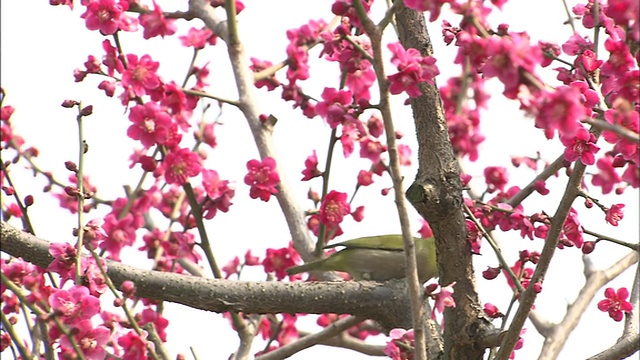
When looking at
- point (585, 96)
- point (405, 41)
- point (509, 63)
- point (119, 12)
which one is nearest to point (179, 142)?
point (119, 12)

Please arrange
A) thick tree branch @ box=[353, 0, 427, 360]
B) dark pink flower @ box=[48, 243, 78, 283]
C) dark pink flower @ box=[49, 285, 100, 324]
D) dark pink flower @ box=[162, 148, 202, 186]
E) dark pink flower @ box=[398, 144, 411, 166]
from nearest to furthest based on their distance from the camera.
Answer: thick tree branch @ box=[353, 0, 427, 360]
dark pink flower @ box=[49, 285, 100, 324]
dark pink flower @ box=[48, 243, 78, 283]
dark pink flower @ box=[162, 148, 202, 186]
dark pink flower @ box=[398, 144, 411, 166]

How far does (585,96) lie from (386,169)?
1.55 metres

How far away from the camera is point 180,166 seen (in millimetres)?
3191

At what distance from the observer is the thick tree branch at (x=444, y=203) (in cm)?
243

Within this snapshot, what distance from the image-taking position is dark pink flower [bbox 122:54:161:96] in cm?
303

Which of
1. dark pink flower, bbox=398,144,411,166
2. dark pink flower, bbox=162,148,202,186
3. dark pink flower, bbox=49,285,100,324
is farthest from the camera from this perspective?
dark pink flower, bbox=398,144,411,166

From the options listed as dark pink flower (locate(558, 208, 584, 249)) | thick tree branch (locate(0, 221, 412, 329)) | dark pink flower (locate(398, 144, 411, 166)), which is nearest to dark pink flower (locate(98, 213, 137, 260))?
thick tree branch (locate(0, 221, 412, 329))

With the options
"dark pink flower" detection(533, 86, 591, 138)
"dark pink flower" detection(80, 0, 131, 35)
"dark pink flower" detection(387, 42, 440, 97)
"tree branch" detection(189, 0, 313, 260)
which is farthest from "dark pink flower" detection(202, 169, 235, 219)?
"dark pink flower" detection(533, 86, 591, 138)

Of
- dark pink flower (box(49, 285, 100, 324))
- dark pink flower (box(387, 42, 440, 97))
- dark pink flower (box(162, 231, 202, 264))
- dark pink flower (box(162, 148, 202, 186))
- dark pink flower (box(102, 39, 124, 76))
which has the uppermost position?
dark pink flower (box(102, 39, 124, 76))

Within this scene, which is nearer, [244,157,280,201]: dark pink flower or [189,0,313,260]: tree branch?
[244,157,280,201]: dark pink flower

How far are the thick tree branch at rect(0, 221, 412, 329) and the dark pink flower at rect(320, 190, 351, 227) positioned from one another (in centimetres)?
48

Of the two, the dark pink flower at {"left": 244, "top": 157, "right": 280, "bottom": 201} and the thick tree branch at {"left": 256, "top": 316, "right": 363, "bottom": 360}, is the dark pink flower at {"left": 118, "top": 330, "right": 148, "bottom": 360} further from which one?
the dark pink flower at {"left": 244, "top": 157, "right": 280, "bottom": 201}

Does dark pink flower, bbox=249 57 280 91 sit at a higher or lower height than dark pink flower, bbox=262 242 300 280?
higher

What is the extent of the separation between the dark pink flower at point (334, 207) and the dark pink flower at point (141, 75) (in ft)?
2.61
